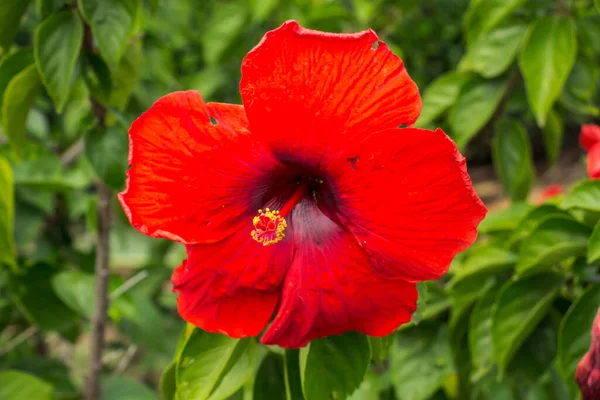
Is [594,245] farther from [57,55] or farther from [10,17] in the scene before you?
[10,17]

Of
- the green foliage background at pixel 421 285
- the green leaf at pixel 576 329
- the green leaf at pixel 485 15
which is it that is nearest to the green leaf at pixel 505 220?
the green foliage background at pixel 421 285

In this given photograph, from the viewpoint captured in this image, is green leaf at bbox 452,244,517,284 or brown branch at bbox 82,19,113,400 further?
brown branch at bbox 82,19,113,400

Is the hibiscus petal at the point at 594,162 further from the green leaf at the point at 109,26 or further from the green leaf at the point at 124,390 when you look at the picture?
the green leaf at the point at 124,390

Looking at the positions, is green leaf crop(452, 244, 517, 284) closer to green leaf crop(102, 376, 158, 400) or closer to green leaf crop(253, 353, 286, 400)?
green leaf crop(253, 353, 286, 400)

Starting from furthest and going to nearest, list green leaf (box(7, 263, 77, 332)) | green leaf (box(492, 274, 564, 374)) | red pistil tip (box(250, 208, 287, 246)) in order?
green leaf (box(7, 263, 77, 332)) < green leaf (box(492, 274, 564, 374)) < red pistil tip (box(250, 208, 287, 246))

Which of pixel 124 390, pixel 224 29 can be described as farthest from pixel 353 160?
pixel 224 29

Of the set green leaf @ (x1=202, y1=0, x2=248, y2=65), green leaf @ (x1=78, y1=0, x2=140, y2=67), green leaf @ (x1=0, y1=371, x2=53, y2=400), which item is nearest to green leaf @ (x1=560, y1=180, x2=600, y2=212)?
green leaf @ (x1=78, y1=0, x2=140, y2=67)
